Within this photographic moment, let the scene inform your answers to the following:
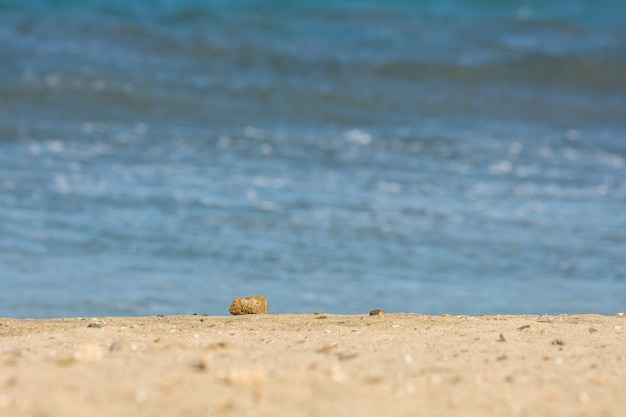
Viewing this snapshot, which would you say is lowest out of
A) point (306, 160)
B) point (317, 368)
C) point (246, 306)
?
point (317, 368)

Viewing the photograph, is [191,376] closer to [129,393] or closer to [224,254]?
[129,393]

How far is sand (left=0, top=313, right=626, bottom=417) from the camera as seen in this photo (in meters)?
3.03

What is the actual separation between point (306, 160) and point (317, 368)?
6.99 metres

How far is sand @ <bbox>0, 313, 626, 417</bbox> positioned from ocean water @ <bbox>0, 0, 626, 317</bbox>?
1.35 meters

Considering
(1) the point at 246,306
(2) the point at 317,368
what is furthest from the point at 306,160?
(2) the point at 317,368

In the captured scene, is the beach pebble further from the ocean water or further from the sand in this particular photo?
the ocean water

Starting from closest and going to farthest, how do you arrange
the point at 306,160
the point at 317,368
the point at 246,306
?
the point at 317,368 → the point at 246,306 → the point at 306,160

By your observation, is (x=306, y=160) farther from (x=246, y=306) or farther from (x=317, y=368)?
(x=317, y=368)

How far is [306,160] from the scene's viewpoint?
10453 mm

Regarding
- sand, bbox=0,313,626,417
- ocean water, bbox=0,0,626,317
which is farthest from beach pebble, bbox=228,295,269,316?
ocean water, bbox=0,0,626,317

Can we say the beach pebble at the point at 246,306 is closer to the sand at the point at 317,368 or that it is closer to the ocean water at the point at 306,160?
the sand at the point at 317,368

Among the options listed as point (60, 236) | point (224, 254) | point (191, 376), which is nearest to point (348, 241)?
point (224, 254)

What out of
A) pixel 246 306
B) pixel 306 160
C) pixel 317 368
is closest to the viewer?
pixel 317 368

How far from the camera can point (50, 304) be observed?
5961 millimetres
